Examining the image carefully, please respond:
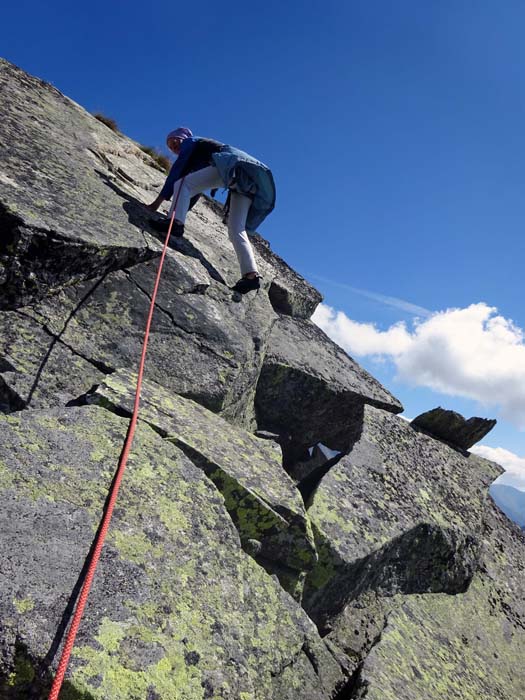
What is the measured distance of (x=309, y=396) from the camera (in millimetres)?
10781

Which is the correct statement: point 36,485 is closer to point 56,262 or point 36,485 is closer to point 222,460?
point 222,460

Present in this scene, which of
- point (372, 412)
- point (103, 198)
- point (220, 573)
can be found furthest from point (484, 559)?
point (103, 198)

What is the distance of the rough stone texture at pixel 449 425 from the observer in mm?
11852

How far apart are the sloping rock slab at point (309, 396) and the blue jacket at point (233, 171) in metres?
3.03

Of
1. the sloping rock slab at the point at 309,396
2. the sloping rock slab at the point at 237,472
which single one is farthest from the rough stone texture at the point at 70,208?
the sloping rock slab at the point at 309,396

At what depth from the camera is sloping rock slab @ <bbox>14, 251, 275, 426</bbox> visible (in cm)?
675

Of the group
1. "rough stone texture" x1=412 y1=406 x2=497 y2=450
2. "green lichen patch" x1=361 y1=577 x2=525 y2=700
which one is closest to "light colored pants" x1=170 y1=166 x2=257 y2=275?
"rough stone texture" x1=412 y1=406 x2=497 y2=450

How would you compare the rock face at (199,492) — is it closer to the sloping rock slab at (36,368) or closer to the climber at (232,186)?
the sloping rock slab at (36,368)

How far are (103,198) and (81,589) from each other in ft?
23.7

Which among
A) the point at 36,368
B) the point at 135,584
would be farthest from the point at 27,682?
the point at 36,368

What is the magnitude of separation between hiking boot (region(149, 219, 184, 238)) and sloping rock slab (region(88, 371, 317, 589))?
3798mm

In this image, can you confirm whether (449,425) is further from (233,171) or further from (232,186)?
(233,171)

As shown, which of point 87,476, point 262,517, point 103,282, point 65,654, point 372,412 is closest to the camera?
point 65,654

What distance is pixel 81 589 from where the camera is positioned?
3.49 meters
